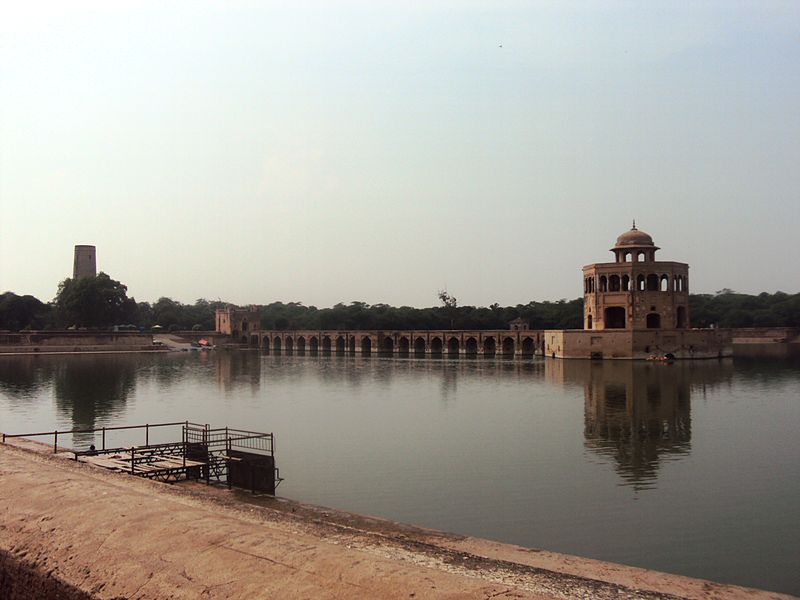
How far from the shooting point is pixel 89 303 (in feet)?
219

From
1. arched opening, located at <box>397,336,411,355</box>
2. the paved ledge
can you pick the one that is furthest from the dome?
the paved ledge

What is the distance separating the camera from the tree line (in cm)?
6744

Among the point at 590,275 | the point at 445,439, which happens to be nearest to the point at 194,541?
the point at 445,439

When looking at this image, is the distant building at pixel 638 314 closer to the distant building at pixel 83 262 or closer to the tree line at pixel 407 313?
the tree line at pixel 407 313

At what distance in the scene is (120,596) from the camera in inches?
248

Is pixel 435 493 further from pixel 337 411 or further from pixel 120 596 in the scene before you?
pixel 337 411

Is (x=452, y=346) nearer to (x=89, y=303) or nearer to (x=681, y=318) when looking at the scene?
(x=681, y=318)

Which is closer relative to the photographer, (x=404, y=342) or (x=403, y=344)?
(x=404, y=342)

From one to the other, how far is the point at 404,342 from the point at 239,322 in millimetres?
24338

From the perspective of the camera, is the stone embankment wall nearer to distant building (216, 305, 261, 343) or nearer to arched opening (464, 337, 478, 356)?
distant building (216, 305, 261, 343)

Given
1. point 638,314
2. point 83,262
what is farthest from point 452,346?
point 83,262

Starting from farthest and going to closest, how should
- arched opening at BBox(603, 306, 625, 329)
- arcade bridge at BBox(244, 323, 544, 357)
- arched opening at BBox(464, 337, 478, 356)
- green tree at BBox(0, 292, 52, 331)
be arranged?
green tree at BBox(0, 292, 52, 331) → arched opening at BBox(464, 337, 478, 356) → arcade bridge at BBox(244, 323, 544, 357) → arched opening at BBox(603, 306, 625, 329)

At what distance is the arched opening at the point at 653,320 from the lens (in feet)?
146

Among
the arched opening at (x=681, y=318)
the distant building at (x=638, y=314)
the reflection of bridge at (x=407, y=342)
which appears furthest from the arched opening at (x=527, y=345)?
the arched opening at (x=681, y=318)
